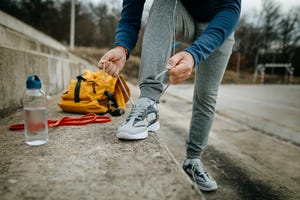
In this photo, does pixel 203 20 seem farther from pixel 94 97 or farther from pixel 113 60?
pixel 94 97

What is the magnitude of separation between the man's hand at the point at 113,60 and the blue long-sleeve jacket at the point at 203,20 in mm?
86

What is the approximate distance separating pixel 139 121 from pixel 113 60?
0.43 meters

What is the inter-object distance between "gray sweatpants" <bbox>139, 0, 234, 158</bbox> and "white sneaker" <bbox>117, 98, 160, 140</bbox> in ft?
0.19

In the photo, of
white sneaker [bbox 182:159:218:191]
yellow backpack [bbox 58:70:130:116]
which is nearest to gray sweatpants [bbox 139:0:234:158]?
white sneaker [bbox 182:159:218:191]

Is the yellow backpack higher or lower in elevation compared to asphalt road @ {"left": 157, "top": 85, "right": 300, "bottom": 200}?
higher

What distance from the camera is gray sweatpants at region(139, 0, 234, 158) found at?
1.30 m

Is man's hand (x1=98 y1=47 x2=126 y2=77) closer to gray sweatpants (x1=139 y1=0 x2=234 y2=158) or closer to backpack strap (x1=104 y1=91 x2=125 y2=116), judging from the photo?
gray sweatpants (x1=139 y1=0 x2=234 y2=158)

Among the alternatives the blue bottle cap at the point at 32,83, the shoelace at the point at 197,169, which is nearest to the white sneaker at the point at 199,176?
the shoelace at the point at 197,169

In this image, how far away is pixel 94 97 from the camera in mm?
2021

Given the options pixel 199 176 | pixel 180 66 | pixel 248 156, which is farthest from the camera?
pixel 248 156

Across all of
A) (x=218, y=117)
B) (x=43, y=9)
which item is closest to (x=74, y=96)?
(x=218, y=117)

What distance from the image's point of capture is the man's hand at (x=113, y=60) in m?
1.35

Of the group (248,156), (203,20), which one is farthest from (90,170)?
(248,156)

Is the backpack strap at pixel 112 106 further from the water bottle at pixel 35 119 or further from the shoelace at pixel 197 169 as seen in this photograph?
the shoelace at pixel 197 169
